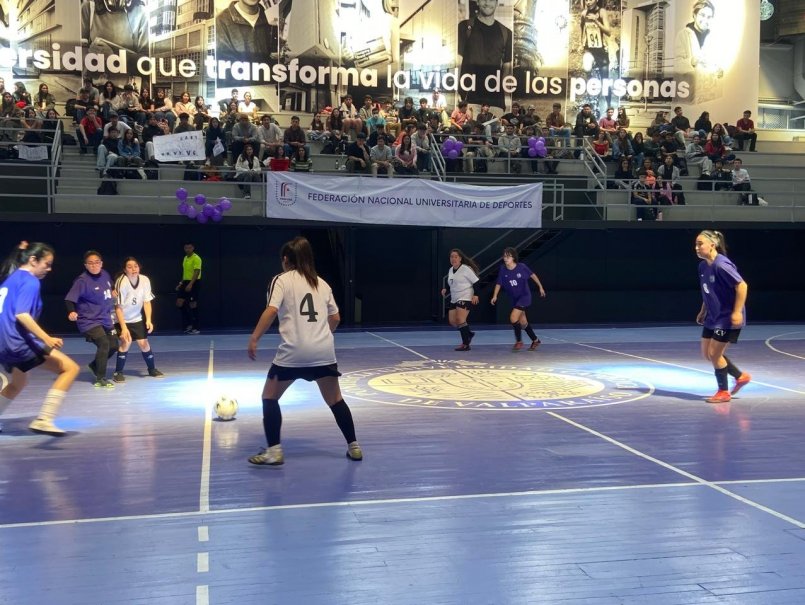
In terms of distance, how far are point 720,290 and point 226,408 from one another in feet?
21.4

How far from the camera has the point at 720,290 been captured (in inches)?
460

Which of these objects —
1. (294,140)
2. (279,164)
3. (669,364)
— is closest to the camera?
(669,364)

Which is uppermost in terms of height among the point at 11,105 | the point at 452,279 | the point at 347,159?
the point at 11,105

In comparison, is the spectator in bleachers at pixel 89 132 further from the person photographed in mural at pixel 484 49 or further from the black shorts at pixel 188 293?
the person photographed in mural at pixel 484 49

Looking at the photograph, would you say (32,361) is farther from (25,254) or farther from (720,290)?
(720,290)

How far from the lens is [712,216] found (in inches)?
943

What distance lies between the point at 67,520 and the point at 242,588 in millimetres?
2074

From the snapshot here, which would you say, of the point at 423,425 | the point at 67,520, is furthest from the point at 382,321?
the point at 67,520

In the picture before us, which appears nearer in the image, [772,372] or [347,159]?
[772,372]

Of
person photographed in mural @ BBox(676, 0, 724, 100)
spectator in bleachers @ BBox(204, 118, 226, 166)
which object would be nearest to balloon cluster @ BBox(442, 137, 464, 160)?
spectator in bleachers @ BBox(204, 118, 226, 166)

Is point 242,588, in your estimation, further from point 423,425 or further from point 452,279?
point 452,279

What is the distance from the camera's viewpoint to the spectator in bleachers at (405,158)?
2325 centimetres

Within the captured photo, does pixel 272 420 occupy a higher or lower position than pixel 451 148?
lower

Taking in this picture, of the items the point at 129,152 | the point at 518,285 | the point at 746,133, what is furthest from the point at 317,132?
the point at 746,133
